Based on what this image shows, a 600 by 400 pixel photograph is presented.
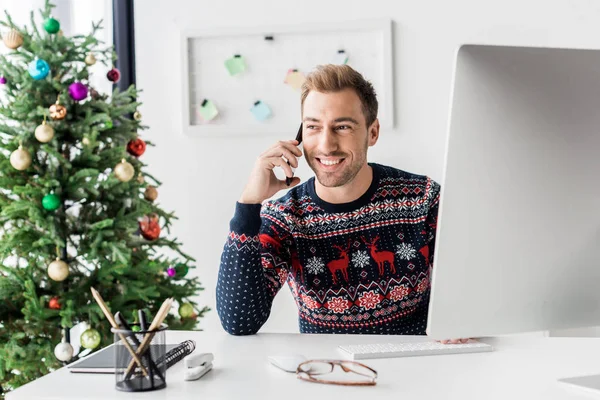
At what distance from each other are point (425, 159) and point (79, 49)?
5.03ft

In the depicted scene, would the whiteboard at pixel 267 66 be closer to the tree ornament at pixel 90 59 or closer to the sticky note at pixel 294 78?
the sticky note at pixel 294 78

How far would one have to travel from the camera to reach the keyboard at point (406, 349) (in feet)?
4.07

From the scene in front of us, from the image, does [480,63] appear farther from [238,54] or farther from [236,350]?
[238,54]

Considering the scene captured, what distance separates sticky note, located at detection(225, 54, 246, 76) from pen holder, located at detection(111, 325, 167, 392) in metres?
2.22

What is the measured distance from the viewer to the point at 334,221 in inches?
74.5

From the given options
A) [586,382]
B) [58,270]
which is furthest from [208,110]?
[586,382]

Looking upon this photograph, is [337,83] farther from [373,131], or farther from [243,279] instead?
[243,279]

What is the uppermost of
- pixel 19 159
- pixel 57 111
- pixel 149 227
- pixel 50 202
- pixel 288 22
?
pixel 288 22

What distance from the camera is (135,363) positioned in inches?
41.3

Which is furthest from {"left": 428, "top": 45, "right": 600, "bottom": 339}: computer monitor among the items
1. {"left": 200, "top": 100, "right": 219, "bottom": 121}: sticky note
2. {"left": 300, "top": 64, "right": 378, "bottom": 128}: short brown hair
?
{"left": 200, "top": 100, "right": 219, "bottom": 121}: sticky note

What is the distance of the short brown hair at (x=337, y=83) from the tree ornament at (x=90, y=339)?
995mm

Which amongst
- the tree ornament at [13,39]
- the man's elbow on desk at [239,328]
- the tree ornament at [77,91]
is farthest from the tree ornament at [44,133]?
the man's elbow on desk at [239,328]

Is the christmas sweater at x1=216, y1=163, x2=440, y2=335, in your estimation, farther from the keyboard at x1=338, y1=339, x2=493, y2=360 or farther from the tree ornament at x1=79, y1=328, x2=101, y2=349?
the tree ornament at x1=79, y1=328, x2=101, y2=349

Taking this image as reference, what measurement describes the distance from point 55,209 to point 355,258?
99 centimetres
